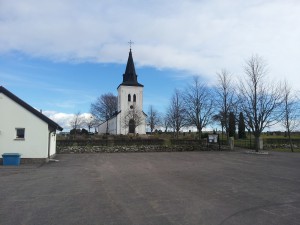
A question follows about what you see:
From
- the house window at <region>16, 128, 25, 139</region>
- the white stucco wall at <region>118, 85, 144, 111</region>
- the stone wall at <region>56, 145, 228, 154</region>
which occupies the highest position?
the white stucco wall at <region>118, 85, 144, 111</region>

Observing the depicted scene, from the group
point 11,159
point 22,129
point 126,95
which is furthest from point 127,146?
point 126,95

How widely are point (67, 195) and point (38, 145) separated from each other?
46.0ft

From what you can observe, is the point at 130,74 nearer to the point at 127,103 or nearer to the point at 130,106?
the point at 127,103

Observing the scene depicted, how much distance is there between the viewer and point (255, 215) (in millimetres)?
8055

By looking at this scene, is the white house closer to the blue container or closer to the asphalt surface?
the blue container

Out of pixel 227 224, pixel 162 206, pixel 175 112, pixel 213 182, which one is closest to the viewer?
pixel 227 224

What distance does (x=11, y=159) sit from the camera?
72.2 feet

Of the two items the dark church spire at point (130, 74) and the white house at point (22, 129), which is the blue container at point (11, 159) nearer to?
the white house at point (22, 129)

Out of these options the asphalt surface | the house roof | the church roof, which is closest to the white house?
the house roof

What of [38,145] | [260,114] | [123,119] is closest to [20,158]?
[38,145]

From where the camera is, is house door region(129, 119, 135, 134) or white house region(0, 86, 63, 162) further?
house door region(129, 119, 135, 134)

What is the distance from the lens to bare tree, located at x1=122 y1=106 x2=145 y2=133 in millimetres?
74863

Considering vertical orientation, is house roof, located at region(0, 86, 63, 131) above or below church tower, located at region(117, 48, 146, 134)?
below

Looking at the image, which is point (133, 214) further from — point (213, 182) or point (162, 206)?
point (213, 182)
